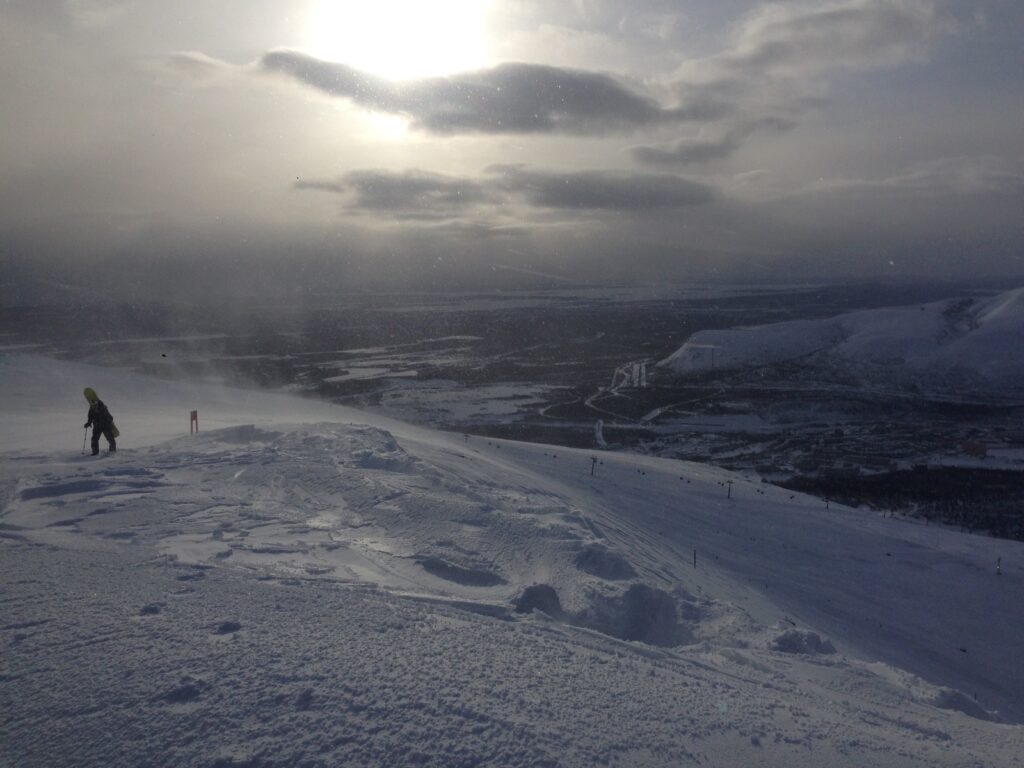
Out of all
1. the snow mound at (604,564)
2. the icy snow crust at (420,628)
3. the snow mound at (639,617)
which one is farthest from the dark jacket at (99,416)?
the snow mound at (639,617)

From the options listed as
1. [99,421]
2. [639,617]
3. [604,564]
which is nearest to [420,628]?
[639,617]

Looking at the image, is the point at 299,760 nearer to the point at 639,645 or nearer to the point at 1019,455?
the point at 639,645

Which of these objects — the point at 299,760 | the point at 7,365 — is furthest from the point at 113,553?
the point at 7,365

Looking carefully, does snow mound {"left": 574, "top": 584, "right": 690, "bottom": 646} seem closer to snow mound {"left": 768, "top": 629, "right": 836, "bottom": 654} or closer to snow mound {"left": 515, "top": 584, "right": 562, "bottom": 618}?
snow mound {"left": 515, "top": 584, "right": 562, "bottom": 618}

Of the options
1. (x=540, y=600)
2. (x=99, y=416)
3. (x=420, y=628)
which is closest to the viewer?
(x=420, y=628)

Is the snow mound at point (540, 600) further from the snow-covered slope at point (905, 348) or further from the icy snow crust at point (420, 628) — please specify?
the snow-covered slope at point (905, 348)

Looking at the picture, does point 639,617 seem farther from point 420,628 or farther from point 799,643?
point 420,628
